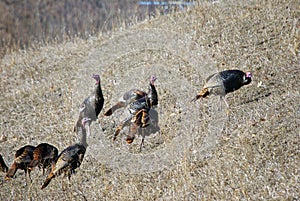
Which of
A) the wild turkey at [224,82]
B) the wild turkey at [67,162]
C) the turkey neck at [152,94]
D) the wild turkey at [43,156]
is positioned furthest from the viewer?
the turkey neck at [152,94]

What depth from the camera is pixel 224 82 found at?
7.51 m

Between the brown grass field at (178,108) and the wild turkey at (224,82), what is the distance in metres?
0.36

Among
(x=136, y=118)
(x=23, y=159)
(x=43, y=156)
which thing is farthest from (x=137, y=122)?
(x=23, y=159)

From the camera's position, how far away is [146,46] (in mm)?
11023

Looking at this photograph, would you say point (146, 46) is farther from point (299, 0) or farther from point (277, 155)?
point (277, 155)

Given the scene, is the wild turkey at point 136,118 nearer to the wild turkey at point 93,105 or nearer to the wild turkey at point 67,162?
the wild turkey at point 67,162

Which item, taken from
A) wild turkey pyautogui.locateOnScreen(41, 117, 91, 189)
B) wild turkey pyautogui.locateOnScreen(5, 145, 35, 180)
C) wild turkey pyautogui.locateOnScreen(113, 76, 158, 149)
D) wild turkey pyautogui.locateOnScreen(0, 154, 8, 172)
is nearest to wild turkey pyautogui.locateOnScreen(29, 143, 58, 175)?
wild turkey pyautogui.locateOnScreen(5, 145, 35, 180)

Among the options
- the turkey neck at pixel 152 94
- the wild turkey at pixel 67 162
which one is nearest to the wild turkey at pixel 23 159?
the wild turkey at pixel 67 162

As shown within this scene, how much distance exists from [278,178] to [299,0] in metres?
6.04

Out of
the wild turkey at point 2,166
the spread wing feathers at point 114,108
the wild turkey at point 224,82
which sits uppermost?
the wild turkey at point 224,82

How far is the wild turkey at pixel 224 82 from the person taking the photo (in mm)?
7531

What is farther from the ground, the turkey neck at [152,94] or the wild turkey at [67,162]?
the turkey neck at [152,94]

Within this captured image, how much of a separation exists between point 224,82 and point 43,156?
2.67 m

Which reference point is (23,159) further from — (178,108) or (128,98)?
(178,108)
